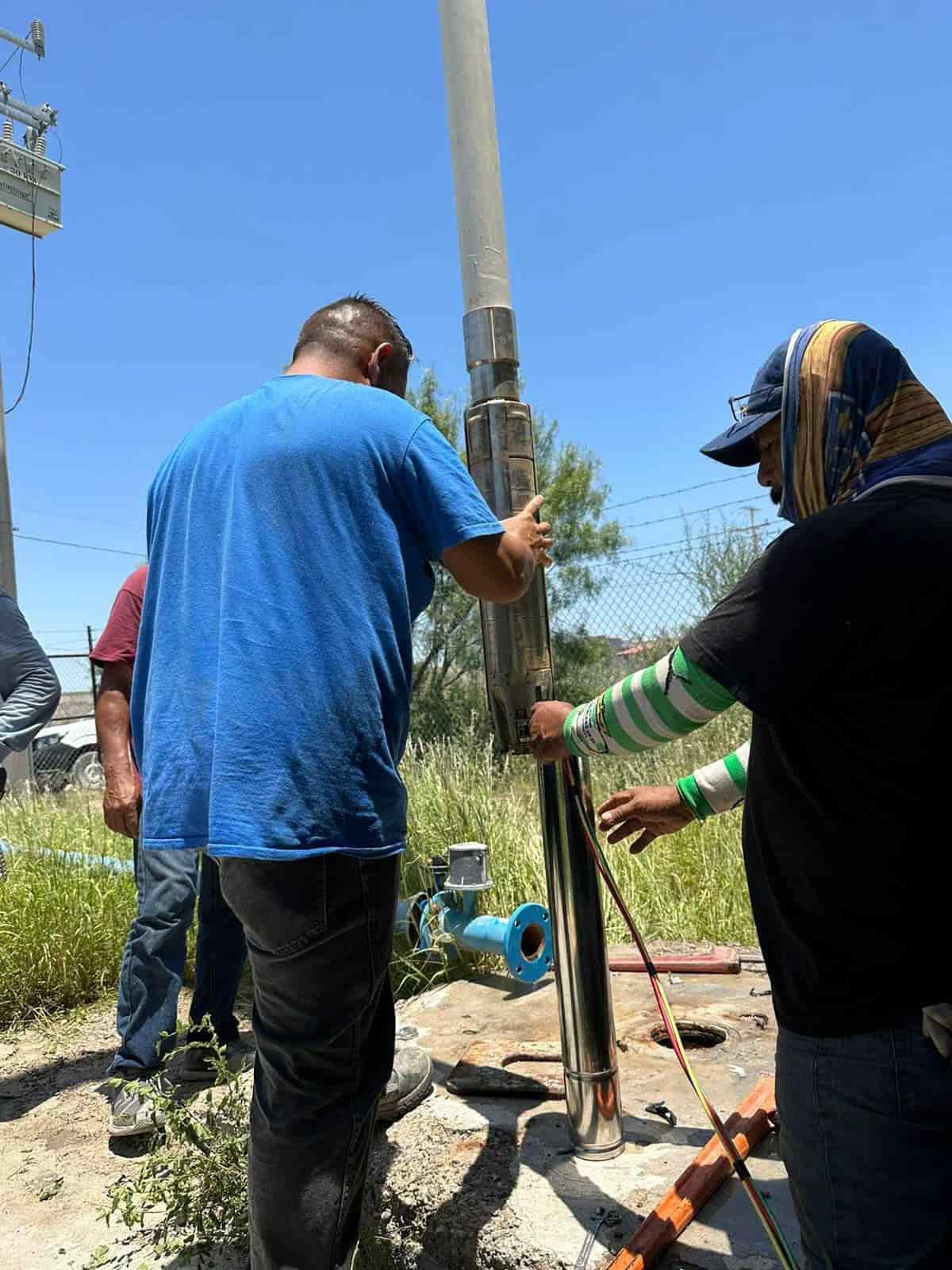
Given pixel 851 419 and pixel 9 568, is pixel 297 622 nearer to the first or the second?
pixel 851 419

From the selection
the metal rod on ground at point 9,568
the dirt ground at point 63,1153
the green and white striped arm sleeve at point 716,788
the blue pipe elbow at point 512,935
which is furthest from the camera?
the metal rod on ground at point 9,568

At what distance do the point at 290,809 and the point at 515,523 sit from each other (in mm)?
848

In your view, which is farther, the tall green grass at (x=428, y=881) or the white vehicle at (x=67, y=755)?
the white vehicle at (x=67, y=755)

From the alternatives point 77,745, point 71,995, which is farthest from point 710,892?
point 77,745

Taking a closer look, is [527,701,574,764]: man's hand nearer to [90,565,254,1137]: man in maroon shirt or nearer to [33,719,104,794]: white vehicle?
[90,565,254,1137]: man in maroon shirt

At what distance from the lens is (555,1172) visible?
2.32m

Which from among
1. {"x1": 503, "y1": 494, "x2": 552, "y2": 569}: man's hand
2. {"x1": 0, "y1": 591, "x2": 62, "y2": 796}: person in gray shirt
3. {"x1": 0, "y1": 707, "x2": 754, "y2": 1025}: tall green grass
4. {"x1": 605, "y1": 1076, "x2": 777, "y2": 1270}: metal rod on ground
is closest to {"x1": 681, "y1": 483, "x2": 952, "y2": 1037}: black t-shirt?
{"x1": 605, "y1": 1076, "x2": 777, "y2": 1270}: metal rod on ground

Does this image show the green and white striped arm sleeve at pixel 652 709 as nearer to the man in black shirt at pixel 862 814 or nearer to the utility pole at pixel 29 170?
the man in black shirt at pixel 862 814

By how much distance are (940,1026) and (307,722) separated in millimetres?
1120

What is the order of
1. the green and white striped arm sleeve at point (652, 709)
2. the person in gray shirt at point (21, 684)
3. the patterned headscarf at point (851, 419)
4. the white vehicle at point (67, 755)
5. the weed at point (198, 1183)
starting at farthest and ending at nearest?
the white vehicle at point (67, 755) → the person in gray shirt at point (21, 684) → the weed at point (198, 1183) → the green and white striped arm sleeve at point (652, 709) → the patterned headscarf at point (851, 419)

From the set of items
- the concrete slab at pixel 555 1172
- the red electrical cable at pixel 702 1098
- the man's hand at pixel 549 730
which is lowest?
the concrete slab at pixel 555 1172

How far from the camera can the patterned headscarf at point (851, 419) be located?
1.45m

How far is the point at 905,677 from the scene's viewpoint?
4.38ft

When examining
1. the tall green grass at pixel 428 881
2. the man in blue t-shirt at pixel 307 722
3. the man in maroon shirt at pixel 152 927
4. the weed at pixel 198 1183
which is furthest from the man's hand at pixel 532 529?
the tall green grass at pixel 428 881
